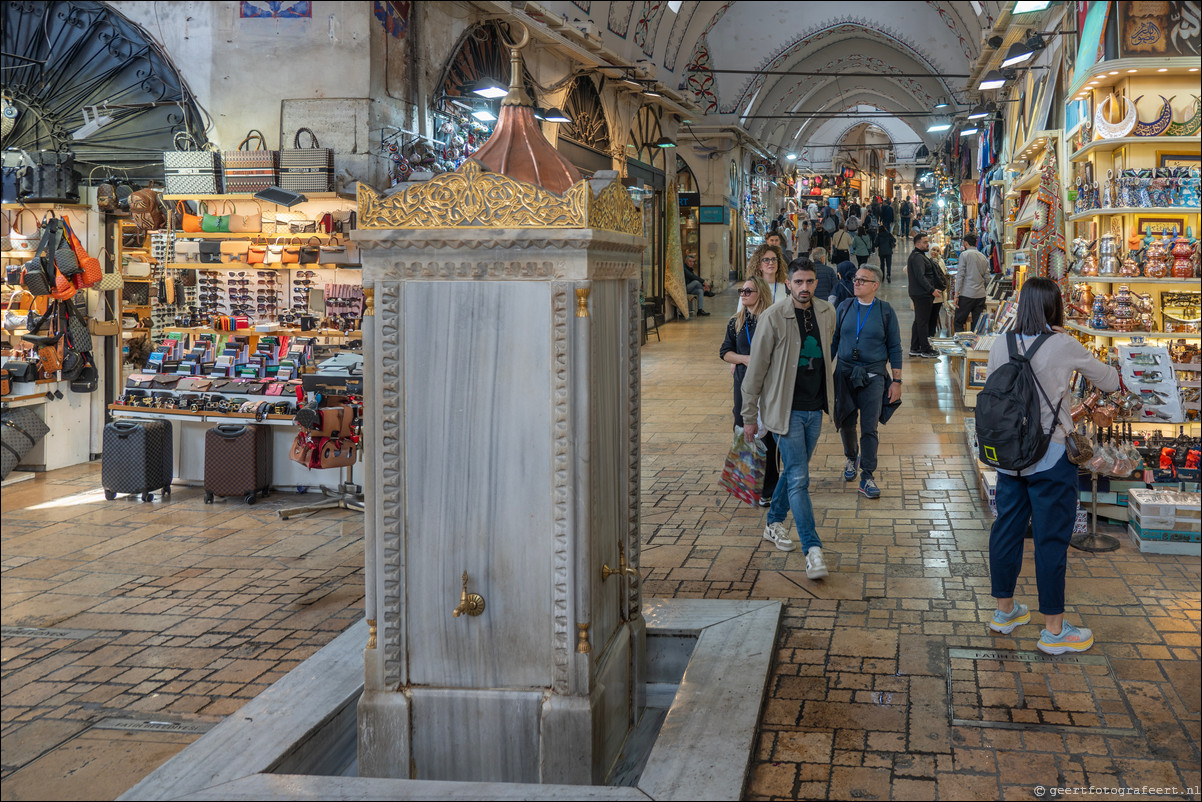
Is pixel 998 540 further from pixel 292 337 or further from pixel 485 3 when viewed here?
pixel 485 3

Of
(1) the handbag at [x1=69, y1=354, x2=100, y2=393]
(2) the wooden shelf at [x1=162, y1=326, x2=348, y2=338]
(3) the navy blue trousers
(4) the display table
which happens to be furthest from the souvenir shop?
(1) the handbag at [x1=69, y1=354, x2=100, y2=393]

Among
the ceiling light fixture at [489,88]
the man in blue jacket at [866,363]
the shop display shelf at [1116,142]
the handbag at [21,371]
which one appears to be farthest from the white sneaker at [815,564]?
the ceiling light fixture at [489,88]

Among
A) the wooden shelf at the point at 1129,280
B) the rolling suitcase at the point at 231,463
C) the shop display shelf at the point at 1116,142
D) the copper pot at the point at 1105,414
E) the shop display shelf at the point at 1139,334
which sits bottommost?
the rolling suitcase at the point at 231,463

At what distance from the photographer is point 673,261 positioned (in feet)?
62.2

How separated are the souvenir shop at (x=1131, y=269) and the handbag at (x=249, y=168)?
18.4ft

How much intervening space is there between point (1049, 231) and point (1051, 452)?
4488 mm

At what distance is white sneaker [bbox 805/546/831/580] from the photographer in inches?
191

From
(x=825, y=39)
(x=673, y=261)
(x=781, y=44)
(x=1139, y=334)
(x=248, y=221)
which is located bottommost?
(x=1139, y=334)

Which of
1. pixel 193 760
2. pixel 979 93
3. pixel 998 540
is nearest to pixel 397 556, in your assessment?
pixel 193 760

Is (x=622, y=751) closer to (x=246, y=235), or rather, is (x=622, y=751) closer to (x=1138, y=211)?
(x=1138, y=211)

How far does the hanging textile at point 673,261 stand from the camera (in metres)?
19.0

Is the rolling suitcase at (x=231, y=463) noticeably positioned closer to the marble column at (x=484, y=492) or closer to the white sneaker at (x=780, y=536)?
the white sneaker at (x=780, y=536)

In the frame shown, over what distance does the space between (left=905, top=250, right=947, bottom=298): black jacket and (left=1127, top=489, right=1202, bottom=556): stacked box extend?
7824 mm

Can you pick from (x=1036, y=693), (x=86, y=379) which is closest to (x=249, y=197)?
(x=86, y=379)
